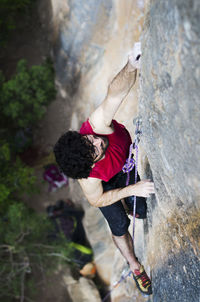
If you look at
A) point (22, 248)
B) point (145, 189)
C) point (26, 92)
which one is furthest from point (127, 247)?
point (26, 92)

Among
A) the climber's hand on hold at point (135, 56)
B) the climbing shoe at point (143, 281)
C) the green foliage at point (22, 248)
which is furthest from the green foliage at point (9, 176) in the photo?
the climber's hand on hold at point (135, 56)

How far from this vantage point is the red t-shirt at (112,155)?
7.23 feet

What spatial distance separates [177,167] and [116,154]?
2.54ft

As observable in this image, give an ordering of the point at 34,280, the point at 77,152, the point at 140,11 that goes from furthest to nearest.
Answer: the point at 34,280 → the point at 140,11 → the point at 77,152

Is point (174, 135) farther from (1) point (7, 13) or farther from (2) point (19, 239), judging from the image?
(1) point (7, 13)

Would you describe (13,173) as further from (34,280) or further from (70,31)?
(70,31)

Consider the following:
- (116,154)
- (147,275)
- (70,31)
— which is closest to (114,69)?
(70,31)

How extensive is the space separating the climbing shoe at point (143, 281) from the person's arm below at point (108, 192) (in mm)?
905

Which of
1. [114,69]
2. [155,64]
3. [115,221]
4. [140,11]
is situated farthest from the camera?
[114,69]

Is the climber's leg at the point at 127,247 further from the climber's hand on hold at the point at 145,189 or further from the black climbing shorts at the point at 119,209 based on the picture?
the climber's hand on hold at the point at 145,189

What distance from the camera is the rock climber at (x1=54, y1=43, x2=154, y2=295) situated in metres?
2.00

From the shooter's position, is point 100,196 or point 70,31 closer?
point 100,196

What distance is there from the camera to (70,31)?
20.1 ft

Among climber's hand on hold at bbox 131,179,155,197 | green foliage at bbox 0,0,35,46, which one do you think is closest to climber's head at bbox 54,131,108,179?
climber's hand on hold at bbox 131,179,155,197
